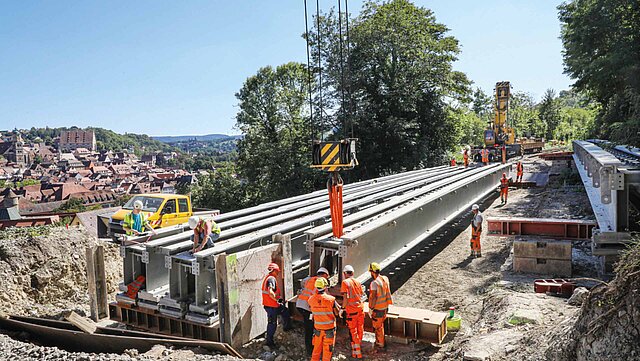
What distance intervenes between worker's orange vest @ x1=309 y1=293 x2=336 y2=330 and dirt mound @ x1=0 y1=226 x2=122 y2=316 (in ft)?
18.8

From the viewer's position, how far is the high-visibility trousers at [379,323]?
→ 19.8 ft

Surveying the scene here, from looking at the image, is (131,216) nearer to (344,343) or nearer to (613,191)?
(344,343)

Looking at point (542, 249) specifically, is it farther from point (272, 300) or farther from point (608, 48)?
point (608, 48)

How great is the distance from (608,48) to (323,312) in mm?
22444

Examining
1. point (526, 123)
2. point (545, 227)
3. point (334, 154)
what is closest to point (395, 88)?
point (545, 227)

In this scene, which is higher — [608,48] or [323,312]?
[608,48]

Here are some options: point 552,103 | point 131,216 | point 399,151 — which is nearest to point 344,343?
point 131,216

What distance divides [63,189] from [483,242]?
116 meters

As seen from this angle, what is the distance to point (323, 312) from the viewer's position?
18.5ft

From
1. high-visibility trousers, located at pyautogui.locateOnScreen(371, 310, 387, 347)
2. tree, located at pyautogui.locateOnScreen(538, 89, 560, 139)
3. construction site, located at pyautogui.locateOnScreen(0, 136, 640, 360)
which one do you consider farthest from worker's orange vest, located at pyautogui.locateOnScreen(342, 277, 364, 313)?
tree, located at pyautogui.locateOnScreen(538, 89, 560, 139)

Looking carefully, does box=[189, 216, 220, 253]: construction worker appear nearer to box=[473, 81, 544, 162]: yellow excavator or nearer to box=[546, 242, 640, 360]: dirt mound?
box=[546, 242, 640, 360]: dirt mound

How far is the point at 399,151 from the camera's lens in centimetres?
2641

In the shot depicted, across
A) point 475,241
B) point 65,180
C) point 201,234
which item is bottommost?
point 65,180

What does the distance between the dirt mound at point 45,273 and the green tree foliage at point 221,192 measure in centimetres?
2296
